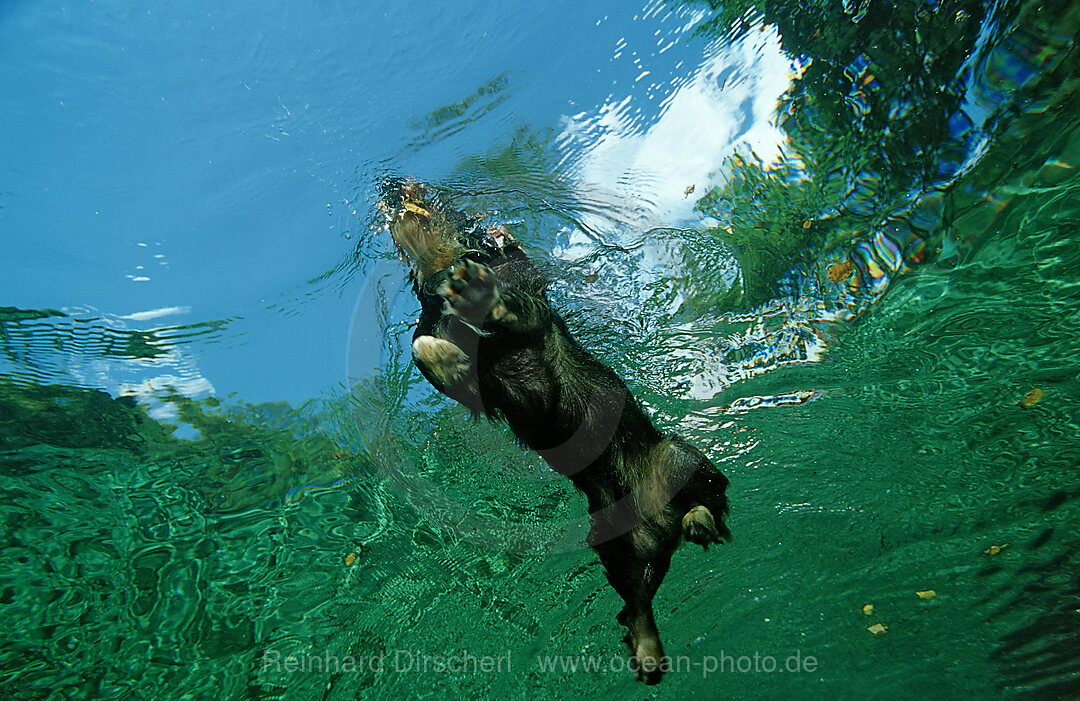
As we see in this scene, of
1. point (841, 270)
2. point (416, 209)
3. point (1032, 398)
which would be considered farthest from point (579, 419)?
point (1032, 398)

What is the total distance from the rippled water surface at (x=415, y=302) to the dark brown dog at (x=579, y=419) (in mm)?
1498

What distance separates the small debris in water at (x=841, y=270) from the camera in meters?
4.97

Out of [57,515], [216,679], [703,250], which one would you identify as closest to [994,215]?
[703,250]

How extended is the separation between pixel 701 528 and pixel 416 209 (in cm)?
315

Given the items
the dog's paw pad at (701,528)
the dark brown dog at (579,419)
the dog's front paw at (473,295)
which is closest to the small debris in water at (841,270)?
the dark brown dog at (579,419)

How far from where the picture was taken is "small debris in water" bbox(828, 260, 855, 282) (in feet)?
16.3

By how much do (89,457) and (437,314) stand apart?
13.1 feet

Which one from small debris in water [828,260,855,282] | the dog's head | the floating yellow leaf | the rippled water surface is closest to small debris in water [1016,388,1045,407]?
the rippled water surface

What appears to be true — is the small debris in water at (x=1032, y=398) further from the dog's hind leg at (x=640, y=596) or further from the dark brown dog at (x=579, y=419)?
the dog's hind leg at (x=640, y=596)

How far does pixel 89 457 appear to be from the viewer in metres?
4.89

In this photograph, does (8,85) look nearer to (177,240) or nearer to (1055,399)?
(177,240)

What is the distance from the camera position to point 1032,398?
628 cm

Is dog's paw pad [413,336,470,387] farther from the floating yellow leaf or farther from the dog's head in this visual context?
the floating yellow leaf

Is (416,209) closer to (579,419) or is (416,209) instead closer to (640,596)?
(579,419)
